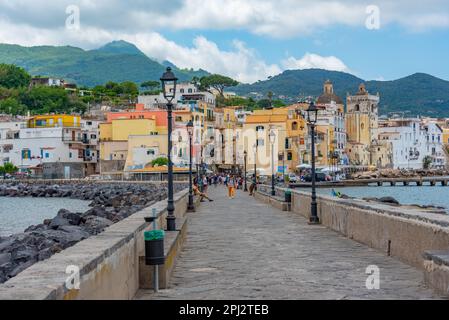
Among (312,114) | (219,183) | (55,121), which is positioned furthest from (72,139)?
(312,114)

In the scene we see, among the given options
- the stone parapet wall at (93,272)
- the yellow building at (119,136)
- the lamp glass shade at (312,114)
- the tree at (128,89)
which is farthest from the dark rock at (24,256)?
the tree at (128,89)

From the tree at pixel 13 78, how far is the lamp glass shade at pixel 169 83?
584 feet

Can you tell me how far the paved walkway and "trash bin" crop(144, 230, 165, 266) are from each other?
402 millimetres

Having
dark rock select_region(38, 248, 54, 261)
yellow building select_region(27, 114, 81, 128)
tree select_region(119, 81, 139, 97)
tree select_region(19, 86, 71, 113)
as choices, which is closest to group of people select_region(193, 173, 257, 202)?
dark rock select_region(38, 248, 54, 261)

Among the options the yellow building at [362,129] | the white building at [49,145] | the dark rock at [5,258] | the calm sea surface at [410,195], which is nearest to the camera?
the dark rock at [5,258]

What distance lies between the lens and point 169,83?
1588 cm

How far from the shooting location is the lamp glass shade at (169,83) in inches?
608

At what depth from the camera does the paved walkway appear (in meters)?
9.10

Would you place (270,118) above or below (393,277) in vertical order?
above

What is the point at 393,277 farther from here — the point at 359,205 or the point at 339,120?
the point at 339,120

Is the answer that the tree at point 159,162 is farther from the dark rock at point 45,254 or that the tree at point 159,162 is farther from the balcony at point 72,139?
the dark rock at point 45,254

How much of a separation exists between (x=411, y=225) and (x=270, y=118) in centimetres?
9529
